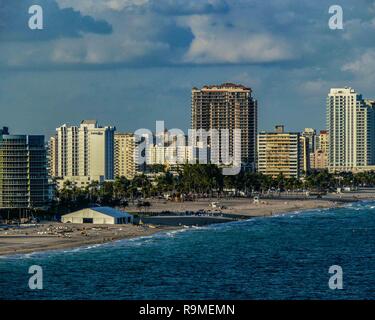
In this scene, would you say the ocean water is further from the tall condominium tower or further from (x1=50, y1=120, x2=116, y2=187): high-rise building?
the tall condominium tower

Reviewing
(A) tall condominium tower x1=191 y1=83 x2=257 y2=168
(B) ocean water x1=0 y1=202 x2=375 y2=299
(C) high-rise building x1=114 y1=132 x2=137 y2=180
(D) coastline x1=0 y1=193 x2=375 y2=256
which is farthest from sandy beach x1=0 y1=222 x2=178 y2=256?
(A) tall condominium tower x1=191 y1=83 x2=257 y2=168

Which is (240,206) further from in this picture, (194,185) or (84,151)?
(84,151)

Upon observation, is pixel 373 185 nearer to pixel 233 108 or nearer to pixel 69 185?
pixel 233 108

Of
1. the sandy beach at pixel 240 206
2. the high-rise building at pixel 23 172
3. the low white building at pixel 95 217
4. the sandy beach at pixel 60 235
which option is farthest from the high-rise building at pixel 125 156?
the sandy beach at pixel 60 235

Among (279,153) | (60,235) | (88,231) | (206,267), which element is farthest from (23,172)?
(279,153)

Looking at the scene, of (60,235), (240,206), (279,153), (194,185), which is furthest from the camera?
(279,153)

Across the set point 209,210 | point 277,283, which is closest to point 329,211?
point 209,210

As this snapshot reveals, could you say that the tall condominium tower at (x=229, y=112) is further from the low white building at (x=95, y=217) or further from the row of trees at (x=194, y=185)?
the low white building at (x=95, y=217)
